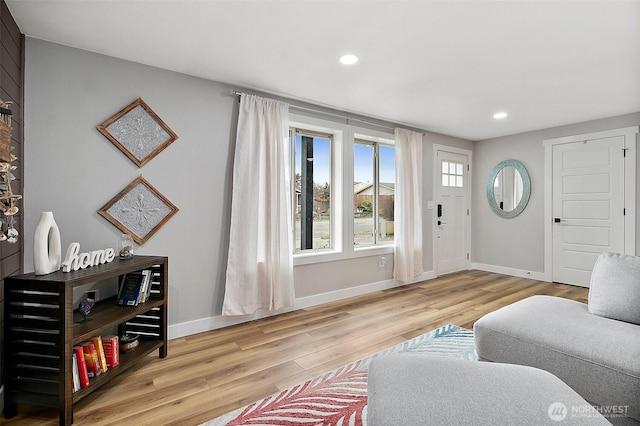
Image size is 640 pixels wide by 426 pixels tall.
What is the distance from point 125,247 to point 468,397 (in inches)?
95.0

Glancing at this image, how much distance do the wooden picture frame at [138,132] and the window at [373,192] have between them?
8.20 ft

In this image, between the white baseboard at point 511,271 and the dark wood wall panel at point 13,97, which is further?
the white baseboard at point 511,271

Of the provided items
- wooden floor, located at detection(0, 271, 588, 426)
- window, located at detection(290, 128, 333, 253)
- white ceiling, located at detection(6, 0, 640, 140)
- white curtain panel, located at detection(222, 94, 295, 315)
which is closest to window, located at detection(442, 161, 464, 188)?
white ceiling, located at detection(6, 0, 640, 140)

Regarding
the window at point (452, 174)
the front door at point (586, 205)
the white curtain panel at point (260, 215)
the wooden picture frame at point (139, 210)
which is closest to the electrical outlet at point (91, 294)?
the wooden picture frame at point (139, 210)

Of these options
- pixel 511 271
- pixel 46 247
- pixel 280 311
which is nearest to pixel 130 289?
pixel 46 247

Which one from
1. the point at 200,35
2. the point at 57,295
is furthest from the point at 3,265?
the point at 200,35

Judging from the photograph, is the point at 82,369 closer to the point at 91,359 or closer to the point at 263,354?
the point at 91,359

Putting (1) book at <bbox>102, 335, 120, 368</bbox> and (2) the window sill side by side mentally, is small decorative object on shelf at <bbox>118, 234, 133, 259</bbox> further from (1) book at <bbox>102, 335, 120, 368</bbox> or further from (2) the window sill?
(2) the window sill

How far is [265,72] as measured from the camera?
110 inches

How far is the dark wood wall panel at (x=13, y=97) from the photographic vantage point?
177 centimetres

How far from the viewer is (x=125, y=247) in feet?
7.80

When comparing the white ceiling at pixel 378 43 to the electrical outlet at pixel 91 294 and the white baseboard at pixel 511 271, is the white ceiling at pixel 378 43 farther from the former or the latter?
the white baseboard at pixel 511 271

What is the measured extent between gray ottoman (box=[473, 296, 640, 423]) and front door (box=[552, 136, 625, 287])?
299cm

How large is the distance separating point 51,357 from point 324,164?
3134mm
